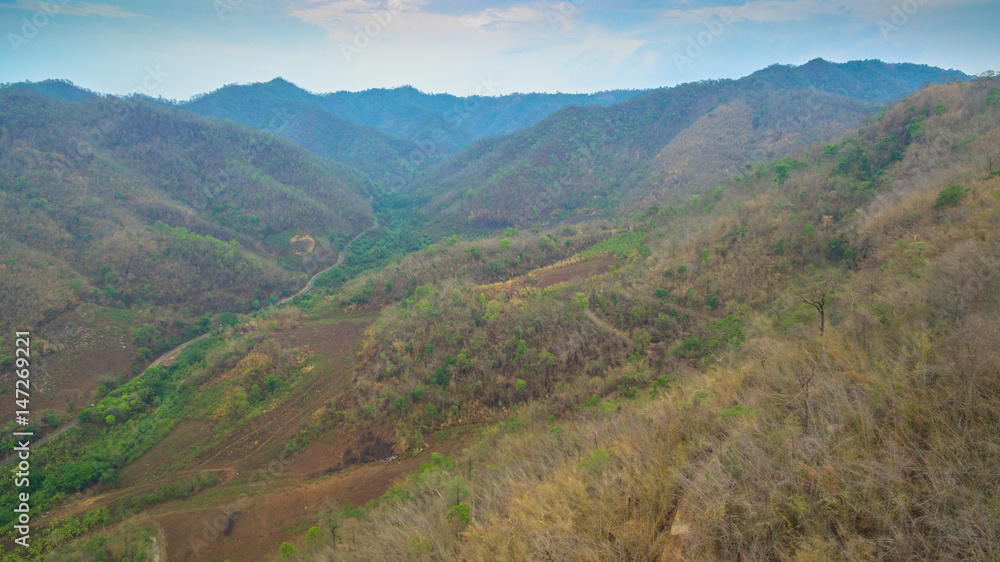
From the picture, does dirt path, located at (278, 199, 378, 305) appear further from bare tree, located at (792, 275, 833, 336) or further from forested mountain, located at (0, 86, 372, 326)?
bare tree, located at (792, 275, 833, 336)

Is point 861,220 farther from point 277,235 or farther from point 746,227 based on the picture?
point 277,235

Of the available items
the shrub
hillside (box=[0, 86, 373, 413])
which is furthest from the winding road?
the shrub

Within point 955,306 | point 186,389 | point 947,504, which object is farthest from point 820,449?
point 186,389

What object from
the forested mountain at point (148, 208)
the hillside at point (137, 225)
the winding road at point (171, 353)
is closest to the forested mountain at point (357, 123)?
the forested mountain at point (148, 208)

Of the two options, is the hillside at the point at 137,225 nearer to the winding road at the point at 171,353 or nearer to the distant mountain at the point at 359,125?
the winding road at the point at 171,353

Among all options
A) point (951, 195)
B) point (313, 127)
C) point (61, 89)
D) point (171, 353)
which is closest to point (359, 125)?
point (313, 127)

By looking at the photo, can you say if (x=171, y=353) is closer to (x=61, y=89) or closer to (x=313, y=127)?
(x=313, y=127)
